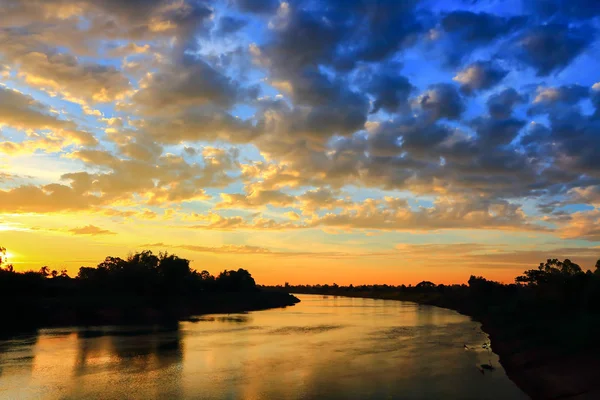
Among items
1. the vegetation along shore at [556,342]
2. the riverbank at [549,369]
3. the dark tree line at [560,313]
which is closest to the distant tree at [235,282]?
the dark tree line at [560,313]

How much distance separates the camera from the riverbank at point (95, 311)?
239 ft

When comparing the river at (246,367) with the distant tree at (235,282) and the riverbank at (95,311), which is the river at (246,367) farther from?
the distant tree at (235,282)

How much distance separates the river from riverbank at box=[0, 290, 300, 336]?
1375cm

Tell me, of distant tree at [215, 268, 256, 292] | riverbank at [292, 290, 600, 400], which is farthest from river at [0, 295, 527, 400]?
distant tree at [215, 268, 256, 292]

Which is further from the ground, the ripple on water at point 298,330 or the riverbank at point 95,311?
the riverbank at point 95,311

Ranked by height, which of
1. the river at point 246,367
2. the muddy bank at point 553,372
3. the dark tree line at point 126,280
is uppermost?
the dark tree line at point 126,280

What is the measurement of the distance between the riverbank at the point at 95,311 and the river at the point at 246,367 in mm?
13749

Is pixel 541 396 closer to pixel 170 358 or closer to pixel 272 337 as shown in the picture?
pixel 170 358

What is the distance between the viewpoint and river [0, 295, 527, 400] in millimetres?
29094

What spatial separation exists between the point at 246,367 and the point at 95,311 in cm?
5572

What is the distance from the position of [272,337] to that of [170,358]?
20.1 meters

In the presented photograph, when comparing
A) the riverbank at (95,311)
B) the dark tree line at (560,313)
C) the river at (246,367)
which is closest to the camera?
the river at (246,367)

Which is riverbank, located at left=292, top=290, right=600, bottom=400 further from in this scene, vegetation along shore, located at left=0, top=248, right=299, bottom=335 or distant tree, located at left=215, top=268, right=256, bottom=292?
distant tree, located at left=215, top=268, right=256, bottom=292

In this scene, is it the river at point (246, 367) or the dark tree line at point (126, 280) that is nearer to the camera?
the river at point (246, 367)
